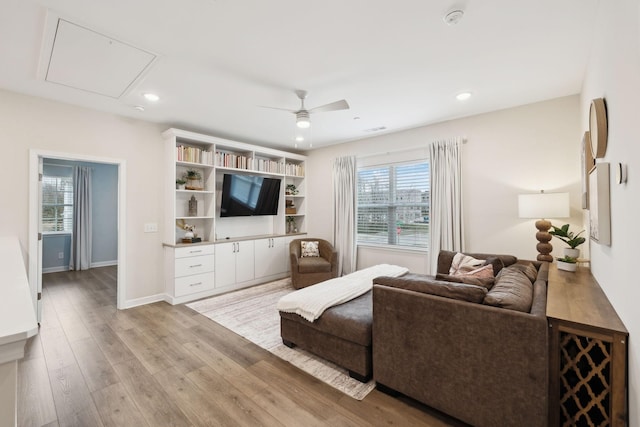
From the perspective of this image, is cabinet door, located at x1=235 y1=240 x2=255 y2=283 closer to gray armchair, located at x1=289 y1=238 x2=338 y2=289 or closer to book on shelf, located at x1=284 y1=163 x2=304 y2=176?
gray armchair, located at x1=289 y1=238 x2=338 y2=289

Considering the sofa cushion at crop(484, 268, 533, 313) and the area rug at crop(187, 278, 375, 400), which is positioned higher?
the sofa cushion at crop(484, 268, 533, 313)

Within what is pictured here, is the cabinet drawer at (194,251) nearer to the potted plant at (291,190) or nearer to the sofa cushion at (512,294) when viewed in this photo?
the potted plant at (291,190)

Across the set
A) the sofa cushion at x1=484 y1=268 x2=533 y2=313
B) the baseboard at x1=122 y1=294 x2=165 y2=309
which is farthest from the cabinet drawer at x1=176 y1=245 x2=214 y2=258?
the sofa cushion at x1=484 y1=268 x2=533 y2=313

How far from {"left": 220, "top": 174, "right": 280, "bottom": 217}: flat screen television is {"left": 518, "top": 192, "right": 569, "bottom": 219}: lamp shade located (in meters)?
4.00

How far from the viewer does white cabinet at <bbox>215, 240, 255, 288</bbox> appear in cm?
462

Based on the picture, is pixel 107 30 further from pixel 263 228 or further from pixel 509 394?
pixel 263 228

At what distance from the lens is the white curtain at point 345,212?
5340 millimetres

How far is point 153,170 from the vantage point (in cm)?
425

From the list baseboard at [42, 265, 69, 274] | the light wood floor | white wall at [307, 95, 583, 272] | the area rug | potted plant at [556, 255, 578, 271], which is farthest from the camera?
baseboard at [42, 265, 69, 274]

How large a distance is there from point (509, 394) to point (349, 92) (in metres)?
3.03

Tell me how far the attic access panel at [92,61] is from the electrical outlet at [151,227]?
188 cm

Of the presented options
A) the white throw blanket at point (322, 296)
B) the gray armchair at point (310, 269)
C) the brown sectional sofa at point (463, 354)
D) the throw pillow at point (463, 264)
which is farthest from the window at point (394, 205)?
the brown sectional sofa at point (463, 354)

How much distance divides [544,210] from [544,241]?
1.39 ft

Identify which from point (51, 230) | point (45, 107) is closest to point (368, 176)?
point (45, 107)
